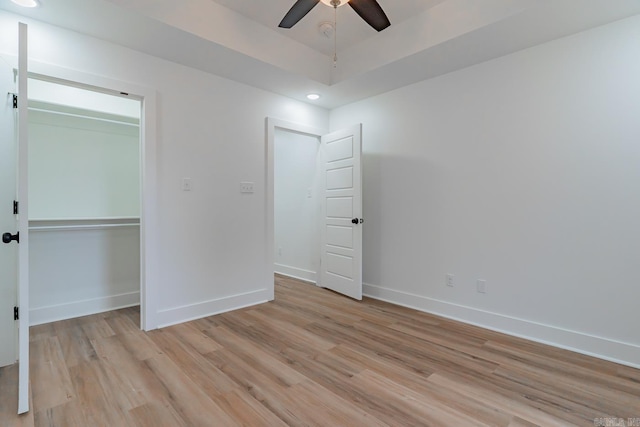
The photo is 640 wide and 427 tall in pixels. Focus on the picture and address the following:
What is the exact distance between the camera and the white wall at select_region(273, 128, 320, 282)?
4633 mm

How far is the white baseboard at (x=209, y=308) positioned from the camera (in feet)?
9.64

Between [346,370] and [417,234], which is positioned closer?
[346,370]

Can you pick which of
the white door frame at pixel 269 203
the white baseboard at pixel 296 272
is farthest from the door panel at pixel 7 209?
the white baseboard at pixel 296 272

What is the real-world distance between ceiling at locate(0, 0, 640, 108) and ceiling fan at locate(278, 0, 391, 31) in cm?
67

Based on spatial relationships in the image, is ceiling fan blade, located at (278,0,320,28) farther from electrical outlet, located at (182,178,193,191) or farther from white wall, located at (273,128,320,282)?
white wall, located at (273,128,320,282)

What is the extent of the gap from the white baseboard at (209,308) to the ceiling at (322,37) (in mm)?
2365

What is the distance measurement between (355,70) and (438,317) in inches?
107

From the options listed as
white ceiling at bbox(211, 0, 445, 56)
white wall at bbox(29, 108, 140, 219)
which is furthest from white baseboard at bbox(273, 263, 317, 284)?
white ceiling at bbox(211, 0, 445, 56)

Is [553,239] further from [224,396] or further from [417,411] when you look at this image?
[224,396]

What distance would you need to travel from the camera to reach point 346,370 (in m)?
2.13

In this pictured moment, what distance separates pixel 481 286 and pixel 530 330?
0.51m

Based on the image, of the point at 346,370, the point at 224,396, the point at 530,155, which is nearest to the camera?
the point at 224,396

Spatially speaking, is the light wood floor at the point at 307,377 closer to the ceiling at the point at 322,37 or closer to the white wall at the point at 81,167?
the white wall at the point at 81,167

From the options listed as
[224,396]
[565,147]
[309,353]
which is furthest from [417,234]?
[224,396]
